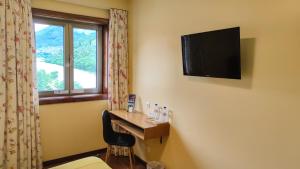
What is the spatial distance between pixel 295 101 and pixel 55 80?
3.06 meters

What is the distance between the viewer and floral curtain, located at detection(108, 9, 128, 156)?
3459 millimetres

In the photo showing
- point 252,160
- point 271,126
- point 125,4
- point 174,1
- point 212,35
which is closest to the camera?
point 271,126

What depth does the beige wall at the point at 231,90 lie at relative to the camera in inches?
63.8

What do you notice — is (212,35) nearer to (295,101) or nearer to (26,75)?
(295,101)

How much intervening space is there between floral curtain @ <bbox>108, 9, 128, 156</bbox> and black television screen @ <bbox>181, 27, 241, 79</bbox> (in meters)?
1.43

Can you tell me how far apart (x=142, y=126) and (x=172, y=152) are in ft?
1.69

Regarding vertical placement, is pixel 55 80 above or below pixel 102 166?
above

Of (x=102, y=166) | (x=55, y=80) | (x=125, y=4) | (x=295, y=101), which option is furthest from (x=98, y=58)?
(x=295, y=101)

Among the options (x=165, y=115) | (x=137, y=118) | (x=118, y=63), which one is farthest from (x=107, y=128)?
(x=118, y=63)

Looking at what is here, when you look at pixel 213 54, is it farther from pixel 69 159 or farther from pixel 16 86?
pixel 69 159

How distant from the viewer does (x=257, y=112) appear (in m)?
1.82

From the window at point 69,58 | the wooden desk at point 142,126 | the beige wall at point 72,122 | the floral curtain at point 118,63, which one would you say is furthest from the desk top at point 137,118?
the window at point 69,58

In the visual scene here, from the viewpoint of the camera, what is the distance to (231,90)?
203 cm

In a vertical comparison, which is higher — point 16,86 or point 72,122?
point 16,86
